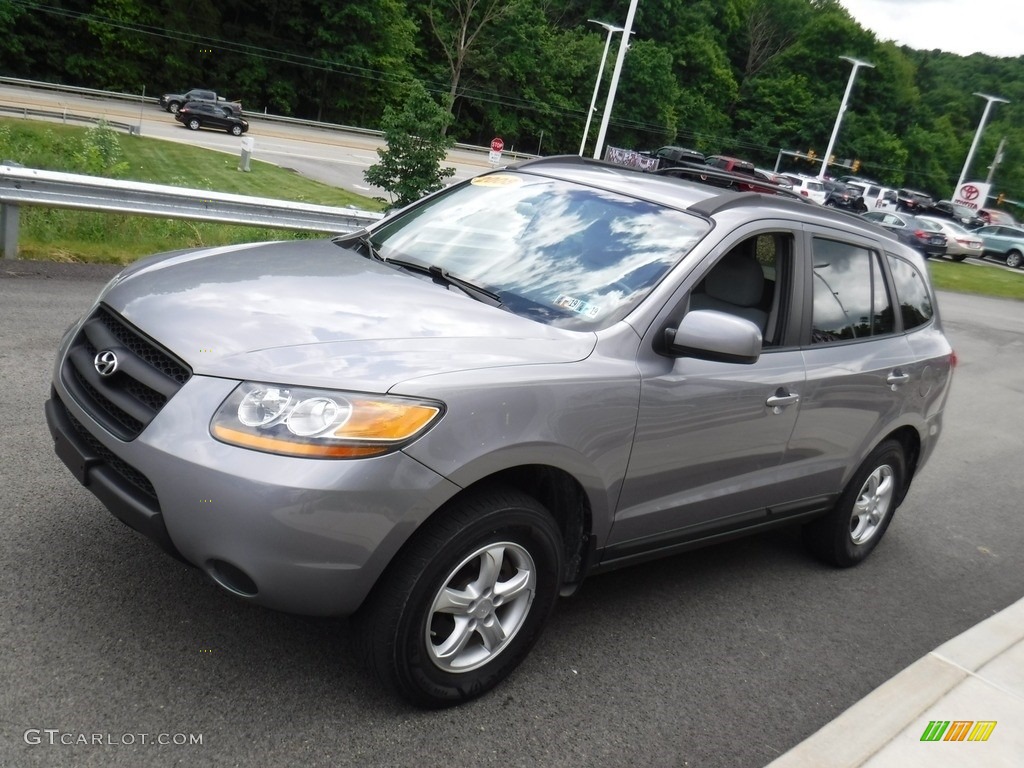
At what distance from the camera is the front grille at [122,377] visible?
3039 mm

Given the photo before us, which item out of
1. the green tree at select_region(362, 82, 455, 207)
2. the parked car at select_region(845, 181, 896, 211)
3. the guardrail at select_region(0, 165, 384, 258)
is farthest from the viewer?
the parked car at select_region(845, 181, 896, 211)

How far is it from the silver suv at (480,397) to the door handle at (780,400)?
1cm

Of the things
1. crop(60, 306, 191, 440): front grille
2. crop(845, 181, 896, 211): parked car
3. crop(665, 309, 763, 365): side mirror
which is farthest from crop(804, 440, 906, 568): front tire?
crop(845, 181, 896, 211): parked car

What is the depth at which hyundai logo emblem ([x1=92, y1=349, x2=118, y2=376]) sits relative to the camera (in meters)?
3.20

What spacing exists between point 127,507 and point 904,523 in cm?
520

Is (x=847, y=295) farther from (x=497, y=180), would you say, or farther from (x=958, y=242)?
(x=958, y=242)

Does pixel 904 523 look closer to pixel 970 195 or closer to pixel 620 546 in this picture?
pixel 620 546

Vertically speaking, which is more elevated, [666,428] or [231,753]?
[666,428]

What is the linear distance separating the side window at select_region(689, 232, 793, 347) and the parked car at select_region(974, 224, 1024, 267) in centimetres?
3896

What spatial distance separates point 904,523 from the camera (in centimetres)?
649

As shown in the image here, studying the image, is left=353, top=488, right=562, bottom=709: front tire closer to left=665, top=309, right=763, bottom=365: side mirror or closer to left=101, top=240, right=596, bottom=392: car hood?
left=101, top=240, right=596, bottom=392: car hood

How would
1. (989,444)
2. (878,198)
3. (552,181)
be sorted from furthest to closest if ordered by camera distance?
(878,198) < (989,444) < (552,181)

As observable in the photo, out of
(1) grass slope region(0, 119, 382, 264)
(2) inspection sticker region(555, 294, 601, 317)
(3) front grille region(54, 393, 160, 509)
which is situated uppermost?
(2) inspection sticker region(555, 294, 601, 317)

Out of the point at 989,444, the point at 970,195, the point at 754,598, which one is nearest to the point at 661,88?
the point at 970,195
